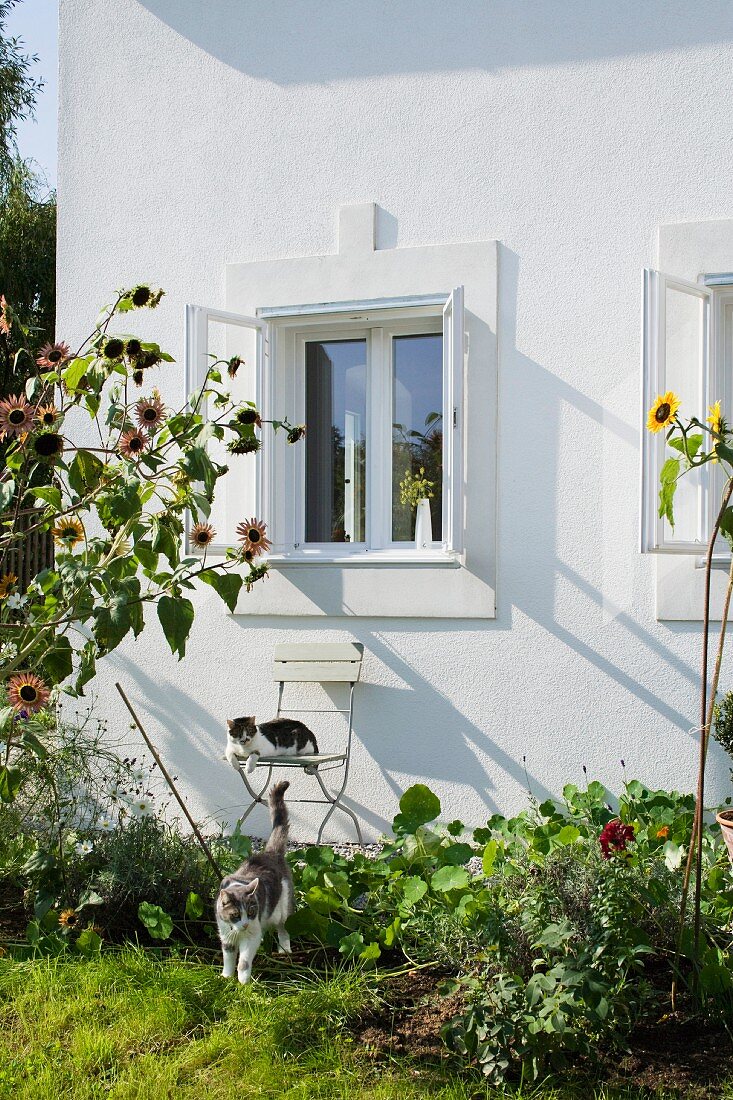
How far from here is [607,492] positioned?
4.71 meters

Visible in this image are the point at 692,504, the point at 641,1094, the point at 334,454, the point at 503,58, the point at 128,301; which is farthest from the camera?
the point at 334,454

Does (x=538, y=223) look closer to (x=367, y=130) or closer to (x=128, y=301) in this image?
(x=367, y=130)

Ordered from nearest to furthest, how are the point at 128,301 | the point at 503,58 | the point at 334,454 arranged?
the point at 128,301 → the point at 503,58 → the point at 334,454

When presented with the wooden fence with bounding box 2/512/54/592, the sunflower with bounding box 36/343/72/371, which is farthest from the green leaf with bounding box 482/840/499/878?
the wooden fence with bounding box 2/512/54/592

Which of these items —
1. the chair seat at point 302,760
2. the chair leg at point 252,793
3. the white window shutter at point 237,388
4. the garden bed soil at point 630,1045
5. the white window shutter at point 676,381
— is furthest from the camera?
the white window shutter at point 237,388

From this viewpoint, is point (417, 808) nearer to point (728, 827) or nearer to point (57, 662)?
point (728, 827)

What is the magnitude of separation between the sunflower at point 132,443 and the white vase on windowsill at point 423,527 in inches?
80.3

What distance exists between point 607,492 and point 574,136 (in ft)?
5.39

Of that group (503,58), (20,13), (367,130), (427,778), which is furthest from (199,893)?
(20,13)

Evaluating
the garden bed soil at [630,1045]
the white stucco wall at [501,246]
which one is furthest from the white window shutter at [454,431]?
the garden bed soil at [630,1045]

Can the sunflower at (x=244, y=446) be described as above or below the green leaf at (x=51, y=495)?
above

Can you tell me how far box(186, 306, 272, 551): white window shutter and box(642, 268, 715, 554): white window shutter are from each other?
1.84 m

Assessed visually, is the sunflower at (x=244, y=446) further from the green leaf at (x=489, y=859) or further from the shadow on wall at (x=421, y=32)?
the shadow on wall at (x=421, y=32)

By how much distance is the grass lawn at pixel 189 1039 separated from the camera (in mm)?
2639
